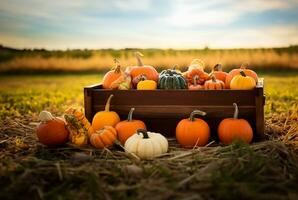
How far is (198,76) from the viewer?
5410 mm

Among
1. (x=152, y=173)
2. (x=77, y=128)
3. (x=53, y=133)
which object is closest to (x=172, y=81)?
(x=77, y=128)

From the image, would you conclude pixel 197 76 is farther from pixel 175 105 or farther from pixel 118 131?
pixel 118 131

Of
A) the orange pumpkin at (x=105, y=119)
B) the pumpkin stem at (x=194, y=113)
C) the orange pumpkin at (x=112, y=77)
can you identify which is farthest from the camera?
the orange pumpkin at (x=112, y=77)

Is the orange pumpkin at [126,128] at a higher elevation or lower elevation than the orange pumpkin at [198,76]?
lower

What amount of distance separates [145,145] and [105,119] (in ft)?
2.76

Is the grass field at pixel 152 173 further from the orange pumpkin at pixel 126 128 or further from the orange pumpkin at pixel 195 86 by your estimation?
the orange pumpkin at pixel 195 86

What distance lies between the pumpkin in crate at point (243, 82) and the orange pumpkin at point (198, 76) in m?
0.46

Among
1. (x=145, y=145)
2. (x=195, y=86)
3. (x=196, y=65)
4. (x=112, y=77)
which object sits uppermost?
(x=196, y=65)

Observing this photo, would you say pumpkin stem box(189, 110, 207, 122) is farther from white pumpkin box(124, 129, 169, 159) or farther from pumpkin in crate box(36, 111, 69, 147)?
pumpkin in crate box(36, 111, 69, 147)

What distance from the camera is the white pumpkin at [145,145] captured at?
4.27m

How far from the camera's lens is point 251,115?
4.91 metres

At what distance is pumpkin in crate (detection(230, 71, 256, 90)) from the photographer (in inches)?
195

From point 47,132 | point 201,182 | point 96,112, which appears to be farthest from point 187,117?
point 201,182

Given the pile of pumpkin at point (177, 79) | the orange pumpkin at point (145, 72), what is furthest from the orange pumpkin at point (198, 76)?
the orange pumpkin at point (145, 72)
